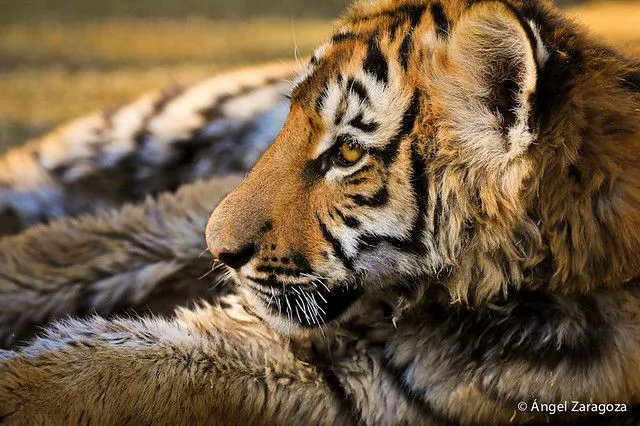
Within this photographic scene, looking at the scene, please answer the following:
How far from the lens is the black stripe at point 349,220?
192 centimetres

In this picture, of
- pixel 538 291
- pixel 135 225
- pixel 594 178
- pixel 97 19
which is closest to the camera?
pixel 594 178

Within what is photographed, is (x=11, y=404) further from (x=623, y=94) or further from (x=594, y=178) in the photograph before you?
(x=623, y=94)

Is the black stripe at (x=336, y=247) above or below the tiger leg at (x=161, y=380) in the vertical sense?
above

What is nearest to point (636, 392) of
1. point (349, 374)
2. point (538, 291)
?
point (538, 291)

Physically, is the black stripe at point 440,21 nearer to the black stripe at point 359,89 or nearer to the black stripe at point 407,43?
the black stripe at point 407,43

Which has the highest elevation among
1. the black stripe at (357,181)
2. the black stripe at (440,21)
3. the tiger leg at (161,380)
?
the black stripe at (440,21)

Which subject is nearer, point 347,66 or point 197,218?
point 347,66

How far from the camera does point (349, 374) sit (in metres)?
2.03

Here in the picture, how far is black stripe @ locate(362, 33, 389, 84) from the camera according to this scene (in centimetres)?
195

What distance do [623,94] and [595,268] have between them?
33 cm

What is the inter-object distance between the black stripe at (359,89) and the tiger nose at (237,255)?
34 cm

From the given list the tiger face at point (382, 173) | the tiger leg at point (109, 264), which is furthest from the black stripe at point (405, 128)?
the tiger leg at point (109, 264)

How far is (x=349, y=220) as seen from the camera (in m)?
1.93

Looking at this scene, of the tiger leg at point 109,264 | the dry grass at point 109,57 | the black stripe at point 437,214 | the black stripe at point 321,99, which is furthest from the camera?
the dry grass at point 109,57
